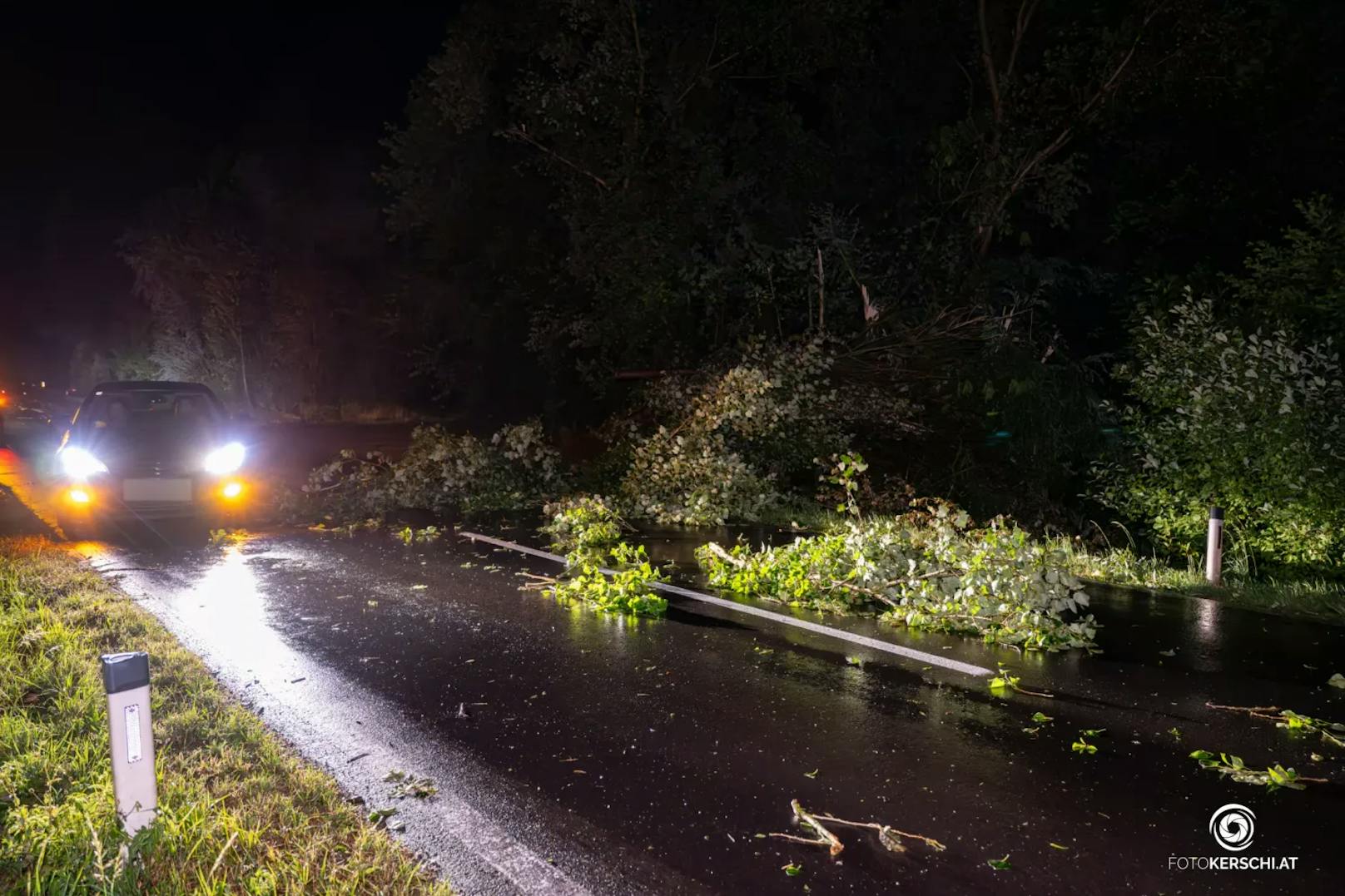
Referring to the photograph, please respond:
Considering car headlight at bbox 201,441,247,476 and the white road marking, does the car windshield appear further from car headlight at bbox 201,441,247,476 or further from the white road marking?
the white road marking

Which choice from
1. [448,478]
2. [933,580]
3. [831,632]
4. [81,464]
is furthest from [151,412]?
[933,580]

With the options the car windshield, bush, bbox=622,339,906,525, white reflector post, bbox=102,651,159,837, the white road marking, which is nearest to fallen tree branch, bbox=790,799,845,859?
the white road marking

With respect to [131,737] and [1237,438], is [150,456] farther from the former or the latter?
[1237,438]

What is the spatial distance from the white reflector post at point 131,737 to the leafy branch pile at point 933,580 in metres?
5.05

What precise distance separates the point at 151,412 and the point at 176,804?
995cm

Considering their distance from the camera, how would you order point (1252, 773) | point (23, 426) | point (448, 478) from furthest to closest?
1. point (23, 426)
2. point (448, 478)
3. point (1252, 773)

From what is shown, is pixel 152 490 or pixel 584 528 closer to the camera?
pixel 584 528

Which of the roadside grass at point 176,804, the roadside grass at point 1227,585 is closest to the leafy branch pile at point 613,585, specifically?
the roadside grass at point 176,804

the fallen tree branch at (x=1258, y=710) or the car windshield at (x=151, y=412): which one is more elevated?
the car windshield at (x=151, y=412)

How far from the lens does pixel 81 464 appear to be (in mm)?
11242

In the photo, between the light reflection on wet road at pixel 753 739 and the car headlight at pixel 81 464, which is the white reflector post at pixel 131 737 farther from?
the car headlight at pixel 81 464

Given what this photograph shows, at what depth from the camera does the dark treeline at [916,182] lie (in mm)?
15102

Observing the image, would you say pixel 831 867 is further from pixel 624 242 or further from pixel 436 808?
pixel 624 242

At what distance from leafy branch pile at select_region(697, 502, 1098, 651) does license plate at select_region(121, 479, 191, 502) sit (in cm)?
668
